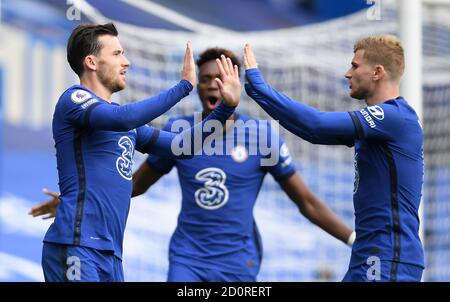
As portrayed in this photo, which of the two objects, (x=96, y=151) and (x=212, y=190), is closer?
(x=96, y=151)

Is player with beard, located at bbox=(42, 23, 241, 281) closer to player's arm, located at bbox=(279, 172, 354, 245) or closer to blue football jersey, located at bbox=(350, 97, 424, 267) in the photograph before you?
blue football jersey, located at bbox=(350, 97, 424, 267)

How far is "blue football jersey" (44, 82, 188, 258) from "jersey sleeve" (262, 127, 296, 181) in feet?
5.37

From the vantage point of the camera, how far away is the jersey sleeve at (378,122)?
536 centimetres

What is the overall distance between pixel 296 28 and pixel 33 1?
234cm

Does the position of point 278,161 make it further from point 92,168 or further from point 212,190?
point 92,168

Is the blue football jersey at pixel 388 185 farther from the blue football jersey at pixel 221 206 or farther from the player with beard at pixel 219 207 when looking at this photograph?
the blue football jersey at pixel 221 206

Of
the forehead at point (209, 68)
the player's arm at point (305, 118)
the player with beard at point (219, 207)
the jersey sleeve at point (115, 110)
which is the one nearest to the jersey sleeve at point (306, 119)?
the player's arm at point (305, 118)

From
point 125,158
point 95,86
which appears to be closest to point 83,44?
point 95,86

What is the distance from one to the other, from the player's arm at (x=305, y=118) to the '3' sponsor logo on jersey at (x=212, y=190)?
147 cm

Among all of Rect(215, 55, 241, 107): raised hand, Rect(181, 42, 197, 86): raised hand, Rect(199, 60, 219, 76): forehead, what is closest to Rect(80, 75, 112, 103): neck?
Rect(181, 42, 197, 86): raised hand

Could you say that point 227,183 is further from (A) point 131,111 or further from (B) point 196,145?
(A) point 131,111

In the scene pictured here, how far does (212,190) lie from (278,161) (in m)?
0.46

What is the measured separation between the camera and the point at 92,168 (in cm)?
534

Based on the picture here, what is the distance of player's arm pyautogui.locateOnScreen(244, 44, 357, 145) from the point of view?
5340 millimetres
